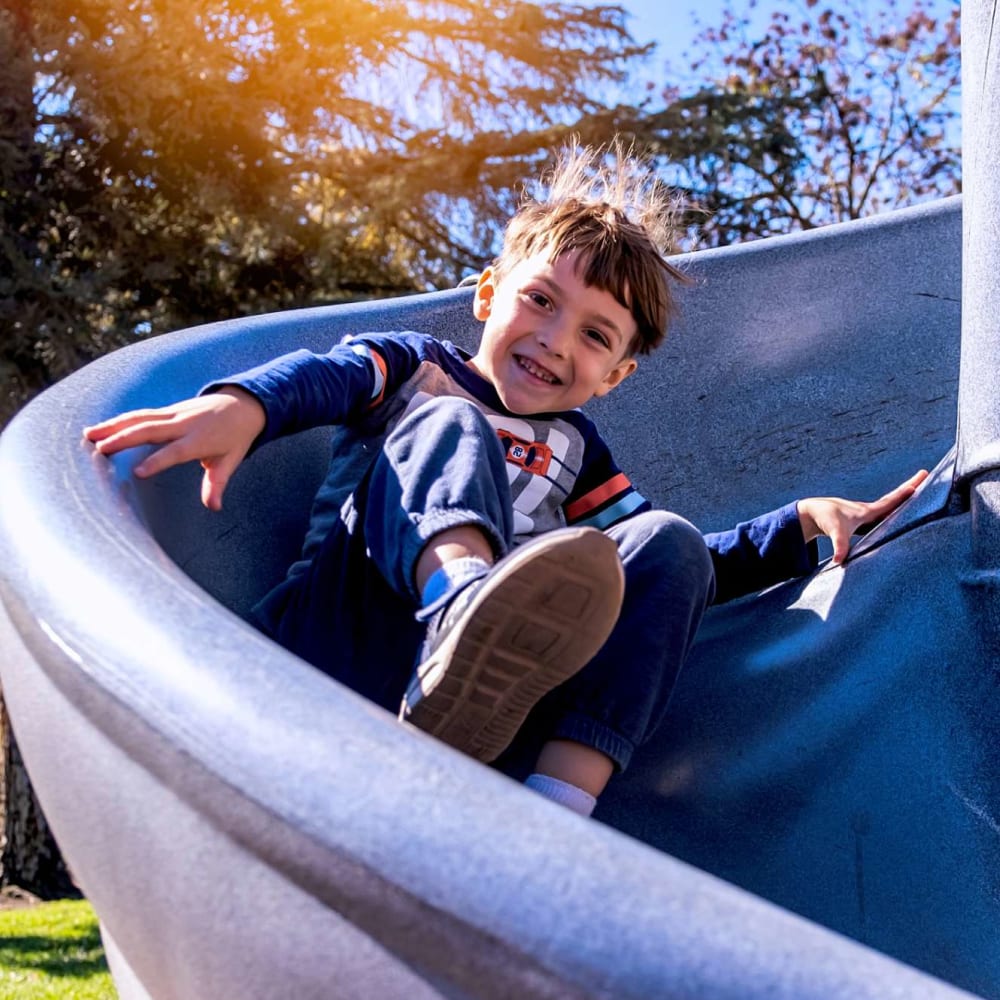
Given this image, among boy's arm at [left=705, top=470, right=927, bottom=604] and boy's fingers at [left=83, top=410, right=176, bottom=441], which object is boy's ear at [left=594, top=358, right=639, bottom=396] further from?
boy's fingers at [left=83, top=410, right=176, bottom=441]

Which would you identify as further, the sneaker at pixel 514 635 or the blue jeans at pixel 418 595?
the blue jeans at pixel 418 595

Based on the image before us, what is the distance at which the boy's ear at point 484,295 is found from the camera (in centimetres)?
195

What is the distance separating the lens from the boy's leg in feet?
3.42

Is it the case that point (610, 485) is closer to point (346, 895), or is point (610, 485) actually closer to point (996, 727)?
point (996, 727)

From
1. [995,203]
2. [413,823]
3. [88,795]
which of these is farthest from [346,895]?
[995,203]

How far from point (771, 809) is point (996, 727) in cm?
26

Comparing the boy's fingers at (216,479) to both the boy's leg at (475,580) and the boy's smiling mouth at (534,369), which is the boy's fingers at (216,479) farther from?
the boy's smiling mouth at (534,369)

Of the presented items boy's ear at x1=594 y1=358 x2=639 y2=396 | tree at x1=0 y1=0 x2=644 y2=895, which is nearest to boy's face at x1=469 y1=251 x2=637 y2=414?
boy's ear at x1=594 y1=358 x2=639 y2=396

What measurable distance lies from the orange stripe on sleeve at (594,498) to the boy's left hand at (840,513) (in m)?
0.26

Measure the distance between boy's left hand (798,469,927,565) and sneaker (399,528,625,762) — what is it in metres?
0.70

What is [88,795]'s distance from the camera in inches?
32.1

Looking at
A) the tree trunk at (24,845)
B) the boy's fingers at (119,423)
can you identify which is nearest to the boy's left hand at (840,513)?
the boy's fingers at (119,423)

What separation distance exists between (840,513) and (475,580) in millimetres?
754

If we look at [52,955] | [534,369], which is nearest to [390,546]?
[534,369]
